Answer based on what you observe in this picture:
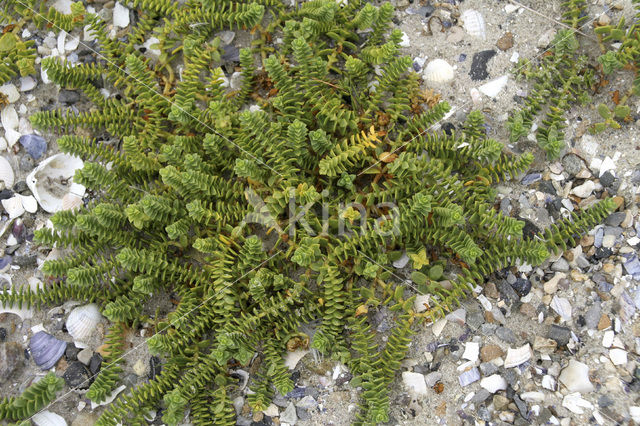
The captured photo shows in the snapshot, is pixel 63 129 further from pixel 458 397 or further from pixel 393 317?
pixel 458 397

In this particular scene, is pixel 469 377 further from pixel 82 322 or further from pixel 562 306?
pixel 82 322

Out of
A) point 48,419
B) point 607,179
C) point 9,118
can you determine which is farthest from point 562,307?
point 9,118

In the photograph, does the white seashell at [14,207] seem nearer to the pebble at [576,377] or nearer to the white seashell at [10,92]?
the white seashell at [10,92]

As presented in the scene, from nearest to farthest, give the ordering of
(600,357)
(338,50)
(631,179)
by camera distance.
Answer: (600,357)
(631,179)
(338,50)

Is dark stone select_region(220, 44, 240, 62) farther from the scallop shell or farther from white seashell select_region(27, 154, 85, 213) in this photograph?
the scallop shell

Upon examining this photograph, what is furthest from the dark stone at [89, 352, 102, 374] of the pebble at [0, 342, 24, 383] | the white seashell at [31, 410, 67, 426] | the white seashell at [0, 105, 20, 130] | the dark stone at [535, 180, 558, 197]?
the dark stone at [535, 180, 558, 197]

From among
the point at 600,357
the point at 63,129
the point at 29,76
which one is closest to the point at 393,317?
the point at 600,357
